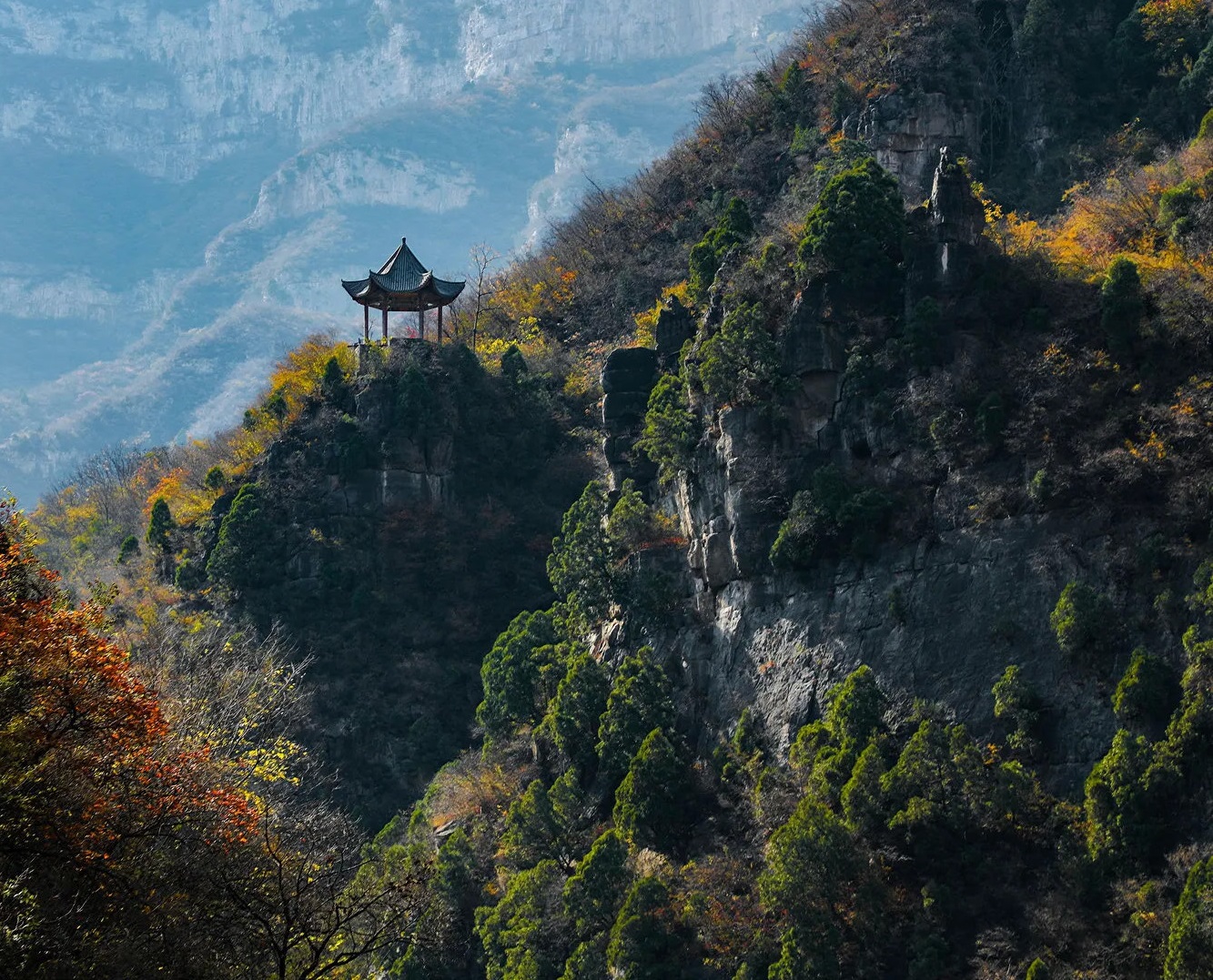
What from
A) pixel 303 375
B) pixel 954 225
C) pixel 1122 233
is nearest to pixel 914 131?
Result: pixel 954 225

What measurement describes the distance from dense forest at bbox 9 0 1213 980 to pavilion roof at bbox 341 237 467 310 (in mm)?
2418

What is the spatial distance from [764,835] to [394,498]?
78.0ft

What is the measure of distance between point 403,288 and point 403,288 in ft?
0.25

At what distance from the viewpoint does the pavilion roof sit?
59469 millimetres

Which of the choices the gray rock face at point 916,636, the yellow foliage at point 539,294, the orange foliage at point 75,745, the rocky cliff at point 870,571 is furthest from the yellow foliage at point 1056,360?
the yellow foliage at point 539,294

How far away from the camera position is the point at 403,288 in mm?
59719

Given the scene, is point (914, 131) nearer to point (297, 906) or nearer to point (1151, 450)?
point (1151, 450)

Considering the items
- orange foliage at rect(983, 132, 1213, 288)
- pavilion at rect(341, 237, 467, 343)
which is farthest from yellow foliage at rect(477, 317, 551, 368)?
orange foliage at rect(983, 132, 1213, 288)

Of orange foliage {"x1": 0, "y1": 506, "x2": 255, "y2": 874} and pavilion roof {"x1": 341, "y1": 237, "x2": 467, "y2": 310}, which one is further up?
pavilion roof {"x1": 341, "y1": 237, "x2": 467, "y2": 310}

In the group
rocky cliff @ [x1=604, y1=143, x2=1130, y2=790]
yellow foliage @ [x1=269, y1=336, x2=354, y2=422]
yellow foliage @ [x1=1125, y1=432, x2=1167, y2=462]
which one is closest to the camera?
yellow foliage @ [x1=1125, y1=432, x2=1167, y2=462]

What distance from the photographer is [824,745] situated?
36.1 meters

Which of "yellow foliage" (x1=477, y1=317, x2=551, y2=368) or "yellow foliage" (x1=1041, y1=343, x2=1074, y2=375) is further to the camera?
"yellow foliage" (x1=477, y1=317, x2=551, y2=368)

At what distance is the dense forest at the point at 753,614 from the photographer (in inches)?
952

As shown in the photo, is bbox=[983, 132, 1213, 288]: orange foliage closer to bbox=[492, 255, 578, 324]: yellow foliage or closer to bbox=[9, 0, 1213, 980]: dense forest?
bbox=[9, 0, 1213, 980]: dense forest
